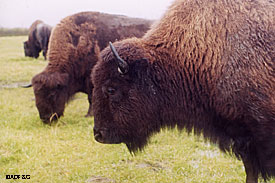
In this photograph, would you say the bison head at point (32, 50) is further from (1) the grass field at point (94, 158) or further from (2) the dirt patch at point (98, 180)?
(2) the dirt patch at point (98, 180)

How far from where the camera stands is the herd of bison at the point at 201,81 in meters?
2.83

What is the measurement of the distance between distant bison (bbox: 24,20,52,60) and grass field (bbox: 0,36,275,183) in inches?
470

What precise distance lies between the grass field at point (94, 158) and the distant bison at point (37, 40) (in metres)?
11.9

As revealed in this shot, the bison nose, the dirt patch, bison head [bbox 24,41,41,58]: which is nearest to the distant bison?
bison head [bbox 24,41,41,58]

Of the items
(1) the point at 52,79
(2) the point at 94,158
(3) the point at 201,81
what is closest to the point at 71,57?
(1) the point at 52,79

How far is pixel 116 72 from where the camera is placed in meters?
3.08

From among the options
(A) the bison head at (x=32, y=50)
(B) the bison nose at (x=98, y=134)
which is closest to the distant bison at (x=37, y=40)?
(A) the bison head at (x=32, y=50)

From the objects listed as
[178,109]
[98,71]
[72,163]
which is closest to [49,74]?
[72,163]

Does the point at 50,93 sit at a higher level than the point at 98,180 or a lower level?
higher

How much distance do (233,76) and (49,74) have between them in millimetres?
4207

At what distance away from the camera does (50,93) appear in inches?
241

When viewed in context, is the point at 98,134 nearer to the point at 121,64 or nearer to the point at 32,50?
the point at 121,64

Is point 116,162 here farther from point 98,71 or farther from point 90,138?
point 98,71

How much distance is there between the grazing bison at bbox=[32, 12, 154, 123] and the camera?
612cm
